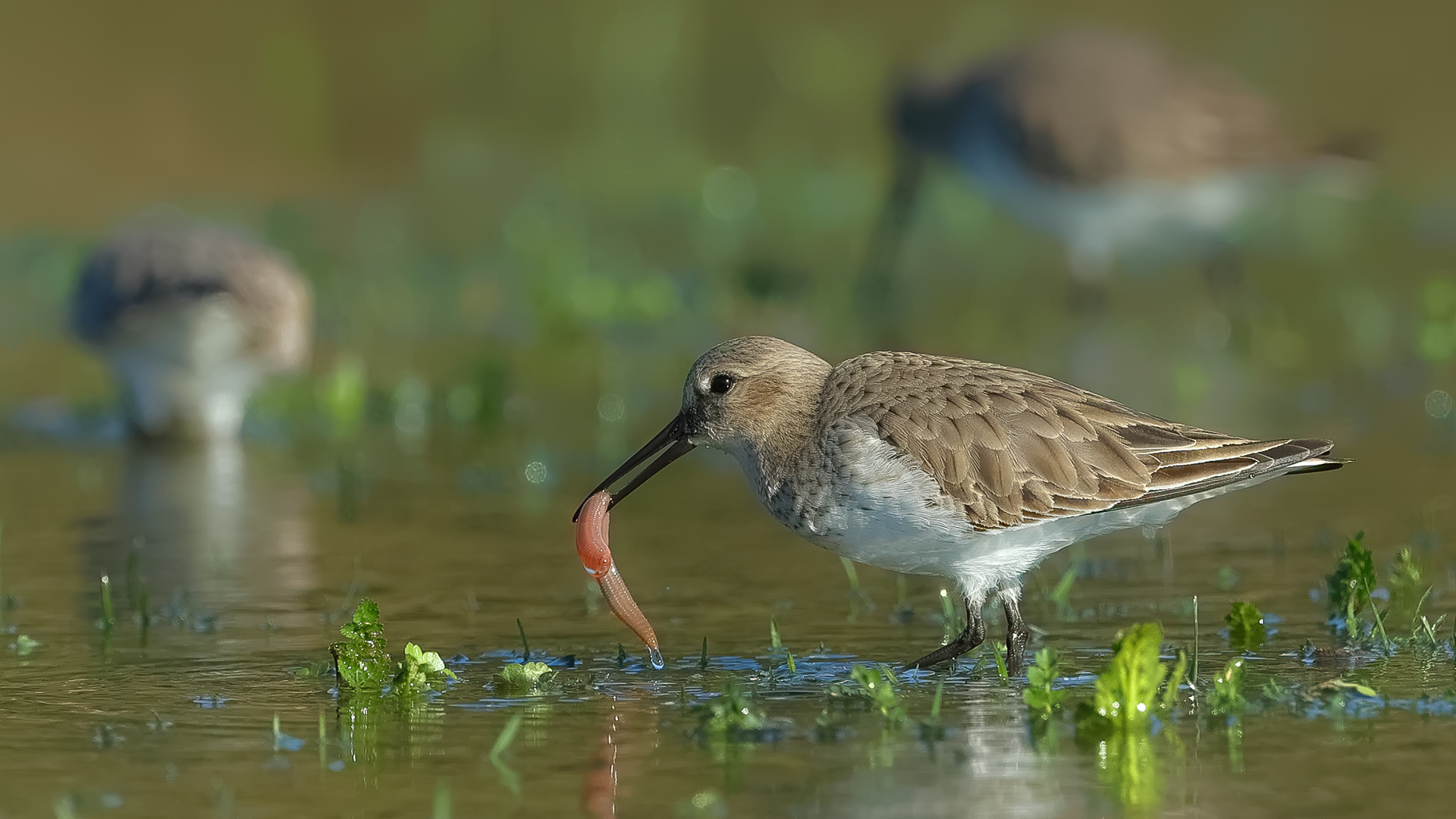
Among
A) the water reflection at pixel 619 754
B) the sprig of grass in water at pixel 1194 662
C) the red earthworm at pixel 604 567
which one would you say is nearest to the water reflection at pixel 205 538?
the red earthworm at pixel 604 567

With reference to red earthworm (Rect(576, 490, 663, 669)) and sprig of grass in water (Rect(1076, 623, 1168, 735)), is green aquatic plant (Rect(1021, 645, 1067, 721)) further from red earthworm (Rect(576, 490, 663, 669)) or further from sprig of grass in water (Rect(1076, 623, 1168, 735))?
red earthworm (Rect(576, 490, 663, 669))

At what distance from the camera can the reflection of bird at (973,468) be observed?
7.07m

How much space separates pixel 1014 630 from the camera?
714 cm

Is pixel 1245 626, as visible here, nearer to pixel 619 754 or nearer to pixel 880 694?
pixel 880 694

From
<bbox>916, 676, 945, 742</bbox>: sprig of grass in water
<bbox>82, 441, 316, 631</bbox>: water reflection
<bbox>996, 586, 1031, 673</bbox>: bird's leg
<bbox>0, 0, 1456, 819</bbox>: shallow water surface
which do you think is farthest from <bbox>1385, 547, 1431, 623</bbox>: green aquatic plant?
<bbox>82, 441, 316, 631</bbox>: water reflection

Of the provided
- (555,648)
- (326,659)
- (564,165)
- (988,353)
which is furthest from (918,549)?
(564,165)

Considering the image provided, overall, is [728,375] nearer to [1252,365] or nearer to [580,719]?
[580,719]

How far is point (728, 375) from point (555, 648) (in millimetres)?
1117

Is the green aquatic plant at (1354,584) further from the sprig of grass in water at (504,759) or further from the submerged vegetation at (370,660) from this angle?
the submerged vegetation at (370,660)

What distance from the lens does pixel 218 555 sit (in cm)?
920

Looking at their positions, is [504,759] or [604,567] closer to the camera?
[504,759]

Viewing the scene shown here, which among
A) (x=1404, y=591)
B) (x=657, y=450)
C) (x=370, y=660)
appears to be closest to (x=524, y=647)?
(x=370, y=660)

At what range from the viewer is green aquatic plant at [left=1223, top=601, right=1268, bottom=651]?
23.0ft

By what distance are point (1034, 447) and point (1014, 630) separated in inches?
23.9
